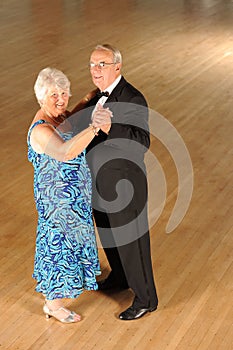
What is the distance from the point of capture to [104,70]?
3.36 meters

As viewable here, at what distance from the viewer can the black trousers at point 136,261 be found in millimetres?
3662

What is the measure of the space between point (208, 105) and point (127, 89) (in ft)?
12.4

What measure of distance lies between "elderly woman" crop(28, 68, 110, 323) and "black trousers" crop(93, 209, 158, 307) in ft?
0.51

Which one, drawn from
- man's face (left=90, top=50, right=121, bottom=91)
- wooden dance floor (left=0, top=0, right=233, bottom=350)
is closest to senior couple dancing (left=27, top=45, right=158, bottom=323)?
man's face (left=90, top=50, right=121, bottom=91)

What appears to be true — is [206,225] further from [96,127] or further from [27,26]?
[27,26]

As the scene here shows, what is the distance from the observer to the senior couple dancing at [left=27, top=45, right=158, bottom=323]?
3.36 meters

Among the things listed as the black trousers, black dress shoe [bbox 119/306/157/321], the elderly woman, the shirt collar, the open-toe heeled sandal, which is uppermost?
the shirt collar

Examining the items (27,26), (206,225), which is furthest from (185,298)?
(27,26)

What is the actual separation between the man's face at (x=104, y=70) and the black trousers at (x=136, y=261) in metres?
0.70

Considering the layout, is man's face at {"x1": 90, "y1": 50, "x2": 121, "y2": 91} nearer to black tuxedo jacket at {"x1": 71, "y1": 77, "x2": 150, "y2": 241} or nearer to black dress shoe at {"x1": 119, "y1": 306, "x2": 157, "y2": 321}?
black tuxedo jacket at {"x1": 71, "y1": 77, "x2": 150, "y2": 241}

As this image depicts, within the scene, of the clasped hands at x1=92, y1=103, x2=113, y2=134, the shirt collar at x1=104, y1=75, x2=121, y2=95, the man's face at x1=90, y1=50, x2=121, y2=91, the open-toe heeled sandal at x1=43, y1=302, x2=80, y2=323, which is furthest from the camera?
the open-toe heeled sandal at x1=43, y1=302, x2=80, y2=323

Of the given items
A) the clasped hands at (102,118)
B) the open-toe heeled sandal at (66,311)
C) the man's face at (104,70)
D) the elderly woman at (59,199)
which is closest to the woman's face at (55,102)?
the elderly woman at (59,199)

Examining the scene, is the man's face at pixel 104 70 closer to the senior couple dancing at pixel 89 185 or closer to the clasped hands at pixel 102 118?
the senior couple dancing at pixel 89 185

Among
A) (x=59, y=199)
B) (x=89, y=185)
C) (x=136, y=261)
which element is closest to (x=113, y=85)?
(x=89, y=185)
